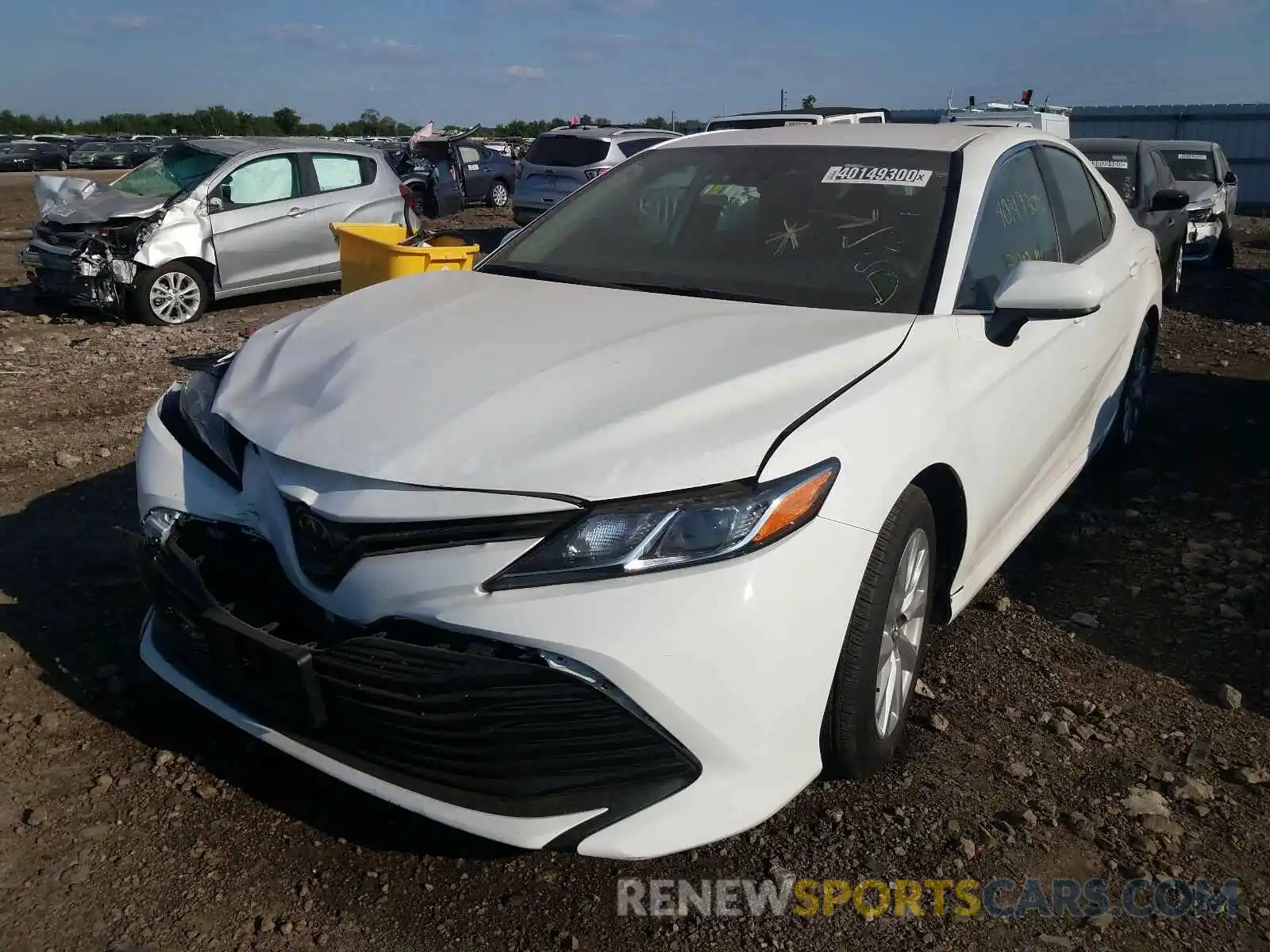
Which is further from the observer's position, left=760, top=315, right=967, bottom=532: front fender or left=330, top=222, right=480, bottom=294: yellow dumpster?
left=330, top=222, right=480, bottom=294: yellow dumpster

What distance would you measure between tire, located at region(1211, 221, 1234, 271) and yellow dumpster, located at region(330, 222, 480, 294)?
412 inches

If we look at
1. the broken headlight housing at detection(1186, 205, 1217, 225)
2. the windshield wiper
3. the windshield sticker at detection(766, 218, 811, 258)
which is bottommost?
the broken headlight housing at detection(1186, 205, 1217, 225)

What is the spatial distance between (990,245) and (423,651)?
2.16 metres

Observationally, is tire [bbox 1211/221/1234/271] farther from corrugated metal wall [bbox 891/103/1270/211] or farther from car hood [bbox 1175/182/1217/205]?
corrugated metal wall [bbox 891/103/1270/211]

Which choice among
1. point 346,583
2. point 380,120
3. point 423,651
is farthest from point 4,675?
point 380,120

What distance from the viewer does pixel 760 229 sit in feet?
10.6

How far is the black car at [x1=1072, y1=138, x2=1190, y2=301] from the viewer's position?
8453mm

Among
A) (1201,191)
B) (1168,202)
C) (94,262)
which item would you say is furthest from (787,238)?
(1201,191)

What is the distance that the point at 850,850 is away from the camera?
7.80 feet

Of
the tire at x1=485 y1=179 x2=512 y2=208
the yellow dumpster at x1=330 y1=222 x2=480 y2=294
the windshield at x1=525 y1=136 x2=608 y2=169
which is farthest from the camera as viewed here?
the tire at x1=485 y1=179 x2=512 y2=208

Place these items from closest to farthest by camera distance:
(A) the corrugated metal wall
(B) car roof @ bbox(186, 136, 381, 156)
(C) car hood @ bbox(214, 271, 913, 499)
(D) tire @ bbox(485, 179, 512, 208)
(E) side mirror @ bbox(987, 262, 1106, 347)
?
(C) car hood @ bbox(214, 271, 913, 499) → (E) side mirror @ bbox(987, 262, 1106, 347) → (B) car roof @ bbox(186, 136, 381, 156) → (D) tire @ bbox(485, 179, 512, 208) → (A) the corrugated metal wall

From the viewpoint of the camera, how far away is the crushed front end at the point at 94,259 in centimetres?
847

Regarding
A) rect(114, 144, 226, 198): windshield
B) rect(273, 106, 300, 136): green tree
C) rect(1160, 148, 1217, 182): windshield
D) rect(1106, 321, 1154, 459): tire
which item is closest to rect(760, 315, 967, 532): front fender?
rect(1106, 321, 1154, 459): tire

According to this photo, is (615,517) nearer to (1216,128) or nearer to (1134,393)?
(1134,393)
